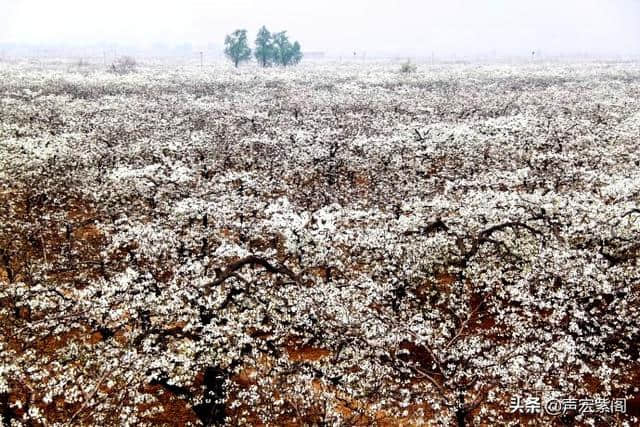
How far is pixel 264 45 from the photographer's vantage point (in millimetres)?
138500

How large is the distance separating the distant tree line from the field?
317ft

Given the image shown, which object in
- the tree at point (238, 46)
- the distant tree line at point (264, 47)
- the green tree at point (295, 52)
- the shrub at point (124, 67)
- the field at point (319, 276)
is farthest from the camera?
the green tree at point (295, 52)

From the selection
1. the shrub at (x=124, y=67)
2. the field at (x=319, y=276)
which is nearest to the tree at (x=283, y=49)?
the shrub at (x=124, y=67)

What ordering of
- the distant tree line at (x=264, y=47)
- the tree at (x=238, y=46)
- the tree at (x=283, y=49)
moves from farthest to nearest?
1. the tree at (x=283, y=49)
2. the distant tree line at (x=264, y=47)
3. the tree at (x=238, y=46)

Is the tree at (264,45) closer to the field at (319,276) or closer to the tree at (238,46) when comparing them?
the tree at (238,46)

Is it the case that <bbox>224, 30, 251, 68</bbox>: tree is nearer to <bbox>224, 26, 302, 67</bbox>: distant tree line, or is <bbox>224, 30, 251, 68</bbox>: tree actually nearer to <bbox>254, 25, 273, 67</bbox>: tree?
<bbox>224, 26, 302, 67</bbox>: distant tree line

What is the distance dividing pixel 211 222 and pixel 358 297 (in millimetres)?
12228

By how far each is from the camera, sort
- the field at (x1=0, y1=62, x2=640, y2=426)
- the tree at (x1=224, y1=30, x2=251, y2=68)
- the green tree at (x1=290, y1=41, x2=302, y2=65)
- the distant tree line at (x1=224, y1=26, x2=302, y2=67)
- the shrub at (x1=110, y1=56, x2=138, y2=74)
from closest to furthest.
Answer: the field at (x1=0, y1=62, x2=640, y2=426), the shrub at (x1=110, y1=56, x2=138, y2=74), the tree at (x1=224, y1=30, x2=251, y2=68), the distant tree line at (x1=224, y1=26, x2=302, y2=67), the green tree at (x1=290, y1=41, x2=302, y2=65)

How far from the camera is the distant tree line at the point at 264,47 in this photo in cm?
13700

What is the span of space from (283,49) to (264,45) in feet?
18.3

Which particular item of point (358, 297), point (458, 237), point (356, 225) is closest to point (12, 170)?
point (356, 225)

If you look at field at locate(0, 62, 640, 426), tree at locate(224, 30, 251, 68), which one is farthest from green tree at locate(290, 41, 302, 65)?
field at locate(0, 62, 640, 426)

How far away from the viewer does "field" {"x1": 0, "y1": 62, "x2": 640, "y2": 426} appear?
64.0 feet

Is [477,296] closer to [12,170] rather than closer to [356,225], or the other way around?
[356,225]
